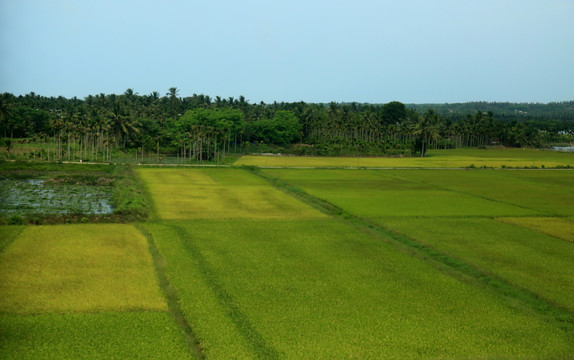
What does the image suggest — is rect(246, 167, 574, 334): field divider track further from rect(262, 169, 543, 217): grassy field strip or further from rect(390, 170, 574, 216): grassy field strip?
rect(390, 170, 574, 216): grassy field strip

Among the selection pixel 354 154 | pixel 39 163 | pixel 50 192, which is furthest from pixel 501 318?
pixel 354 154

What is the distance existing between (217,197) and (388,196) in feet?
42.2

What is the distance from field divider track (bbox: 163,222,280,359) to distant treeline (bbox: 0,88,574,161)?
47.3 m

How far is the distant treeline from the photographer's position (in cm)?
7788

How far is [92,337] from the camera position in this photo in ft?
48.8

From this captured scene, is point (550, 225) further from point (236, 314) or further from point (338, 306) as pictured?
point (236, 314)

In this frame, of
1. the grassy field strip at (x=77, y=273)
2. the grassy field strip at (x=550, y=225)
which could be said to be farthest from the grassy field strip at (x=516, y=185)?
the grassy field strip at (x=77, y=273)

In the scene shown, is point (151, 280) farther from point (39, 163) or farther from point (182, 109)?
point (182, 109)

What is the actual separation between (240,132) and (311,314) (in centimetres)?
7903

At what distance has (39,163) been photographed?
59938 millimetres

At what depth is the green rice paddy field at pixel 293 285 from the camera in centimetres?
1497

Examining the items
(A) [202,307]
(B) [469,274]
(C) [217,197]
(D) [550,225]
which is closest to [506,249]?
(B) [469,274]

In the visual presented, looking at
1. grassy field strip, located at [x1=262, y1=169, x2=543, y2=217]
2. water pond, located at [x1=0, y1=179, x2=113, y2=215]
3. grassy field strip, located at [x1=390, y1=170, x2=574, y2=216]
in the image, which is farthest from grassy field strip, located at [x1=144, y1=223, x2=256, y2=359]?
grassy field strip, located at [x1=390, y1=170, x2=574, y2=216]

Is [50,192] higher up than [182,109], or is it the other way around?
[182,109]
